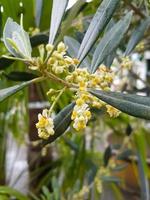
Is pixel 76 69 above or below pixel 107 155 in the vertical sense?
above

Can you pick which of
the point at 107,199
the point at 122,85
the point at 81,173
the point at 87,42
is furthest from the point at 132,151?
the point at 87,42

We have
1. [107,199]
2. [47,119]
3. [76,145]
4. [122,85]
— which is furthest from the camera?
[107,199]

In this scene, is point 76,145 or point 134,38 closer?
point 134,38

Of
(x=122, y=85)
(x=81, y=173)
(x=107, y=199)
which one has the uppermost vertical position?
(x=122, y=85)

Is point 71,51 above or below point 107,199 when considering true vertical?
above

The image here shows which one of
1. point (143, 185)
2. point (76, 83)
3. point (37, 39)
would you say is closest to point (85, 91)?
point (76, 83)

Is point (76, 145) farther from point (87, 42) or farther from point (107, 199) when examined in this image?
point (87, 42)

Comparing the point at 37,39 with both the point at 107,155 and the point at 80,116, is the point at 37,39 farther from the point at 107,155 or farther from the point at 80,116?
the point at 107,155
